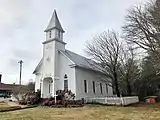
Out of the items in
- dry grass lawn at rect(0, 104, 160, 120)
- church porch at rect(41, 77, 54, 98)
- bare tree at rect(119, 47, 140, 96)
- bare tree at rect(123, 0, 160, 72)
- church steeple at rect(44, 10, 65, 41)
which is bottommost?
dry grass lawn at rect(0, 104, 160, 120)

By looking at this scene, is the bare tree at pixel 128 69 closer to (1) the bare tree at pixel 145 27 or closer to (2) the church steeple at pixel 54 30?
(1) the bare tree at pixel 145 27

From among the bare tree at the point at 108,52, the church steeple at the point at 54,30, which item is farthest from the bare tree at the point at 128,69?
the church steeple at the point at 54,30

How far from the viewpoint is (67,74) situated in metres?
23.8

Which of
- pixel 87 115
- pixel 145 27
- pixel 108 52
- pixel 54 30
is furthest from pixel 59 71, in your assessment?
pixel 87 115

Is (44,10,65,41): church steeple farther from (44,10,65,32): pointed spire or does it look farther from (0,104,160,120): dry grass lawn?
(0,104,160,120): dry grass lawn

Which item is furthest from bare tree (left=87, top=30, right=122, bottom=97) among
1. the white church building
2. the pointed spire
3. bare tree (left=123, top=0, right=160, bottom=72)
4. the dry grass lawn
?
the dry grass lawn

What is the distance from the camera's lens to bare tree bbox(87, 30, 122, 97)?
24.6m

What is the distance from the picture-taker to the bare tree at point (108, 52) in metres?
24.6

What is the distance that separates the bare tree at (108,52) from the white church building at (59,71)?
2.20 m

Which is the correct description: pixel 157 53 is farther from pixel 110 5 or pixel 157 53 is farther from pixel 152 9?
pixel 110 5

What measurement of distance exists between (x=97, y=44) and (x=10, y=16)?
496 inches

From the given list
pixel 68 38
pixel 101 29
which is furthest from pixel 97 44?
pixel 68 38

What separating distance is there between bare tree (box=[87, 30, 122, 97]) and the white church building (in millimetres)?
2197

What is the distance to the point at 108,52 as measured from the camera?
24.9m
